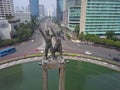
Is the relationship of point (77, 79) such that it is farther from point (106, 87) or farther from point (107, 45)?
point (107, 45)

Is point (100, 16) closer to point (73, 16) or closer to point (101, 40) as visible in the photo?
point (101, 40)

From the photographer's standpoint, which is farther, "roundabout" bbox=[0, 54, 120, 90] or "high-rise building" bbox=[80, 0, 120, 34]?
"high-rise building" bbox=[80, 0, 120, 34]

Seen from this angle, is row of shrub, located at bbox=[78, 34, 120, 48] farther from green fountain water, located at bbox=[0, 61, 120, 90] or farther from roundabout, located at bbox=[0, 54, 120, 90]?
green fountain water, located at bbox=[0, 61, 120, 90]

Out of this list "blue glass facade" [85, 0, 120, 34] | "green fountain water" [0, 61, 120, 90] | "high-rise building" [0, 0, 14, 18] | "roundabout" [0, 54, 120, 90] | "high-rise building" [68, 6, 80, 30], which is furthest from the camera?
"high-rise building" [0, 0, 14, 18]

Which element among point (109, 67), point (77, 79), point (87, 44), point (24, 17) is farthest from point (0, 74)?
point (24, 17)

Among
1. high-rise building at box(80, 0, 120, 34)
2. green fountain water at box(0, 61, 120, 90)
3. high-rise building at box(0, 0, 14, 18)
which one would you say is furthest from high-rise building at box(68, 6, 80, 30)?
green fountain water at box(0, 61, 120, 90)

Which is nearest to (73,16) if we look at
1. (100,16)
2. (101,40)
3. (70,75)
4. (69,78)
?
(100,16)

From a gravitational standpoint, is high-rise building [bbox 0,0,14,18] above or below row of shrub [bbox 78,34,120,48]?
above

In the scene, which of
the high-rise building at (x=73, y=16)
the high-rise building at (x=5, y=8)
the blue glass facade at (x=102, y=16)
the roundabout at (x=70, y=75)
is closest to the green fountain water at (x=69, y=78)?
the roundabout at (x=70, y=75)
